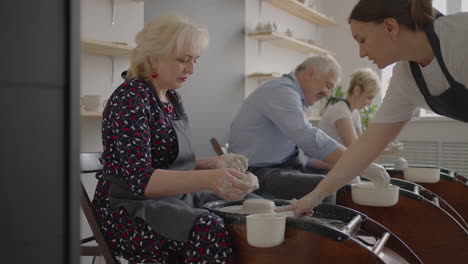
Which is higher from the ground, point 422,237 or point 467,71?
point 467,71

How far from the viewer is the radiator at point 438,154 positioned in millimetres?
4934

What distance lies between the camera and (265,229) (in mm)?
1145

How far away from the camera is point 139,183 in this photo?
4.47 feet

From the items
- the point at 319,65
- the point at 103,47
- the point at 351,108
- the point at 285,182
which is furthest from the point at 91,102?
the point at 351,108

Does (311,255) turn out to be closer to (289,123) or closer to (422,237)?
(422,237)

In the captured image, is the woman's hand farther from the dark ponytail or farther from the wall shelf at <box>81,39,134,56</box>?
the wall shelf at <box>81,39,134,56</box>

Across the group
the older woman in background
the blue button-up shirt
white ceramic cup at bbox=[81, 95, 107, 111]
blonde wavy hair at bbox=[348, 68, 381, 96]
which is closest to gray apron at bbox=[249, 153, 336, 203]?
the blue button-up shirt

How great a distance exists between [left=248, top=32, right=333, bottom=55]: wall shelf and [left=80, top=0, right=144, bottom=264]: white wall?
1621 millimetres

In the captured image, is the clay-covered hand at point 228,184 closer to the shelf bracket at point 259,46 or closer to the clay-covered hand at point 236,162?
the clay-covered hand at point 236,162

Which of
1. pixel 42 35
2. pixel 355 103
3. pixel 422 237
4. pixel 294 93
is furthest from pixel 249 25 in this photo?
pixel 42 35

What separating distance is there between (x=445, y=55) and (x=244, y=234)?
80 cm

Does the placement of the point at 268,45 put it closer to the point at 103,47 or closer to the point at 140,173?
the point at 103,47

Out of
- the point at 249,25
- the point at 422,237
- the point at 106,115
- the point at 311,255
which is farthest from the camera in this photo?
the point at 249,25

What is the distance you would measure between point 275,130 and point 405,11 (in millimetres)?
1106
